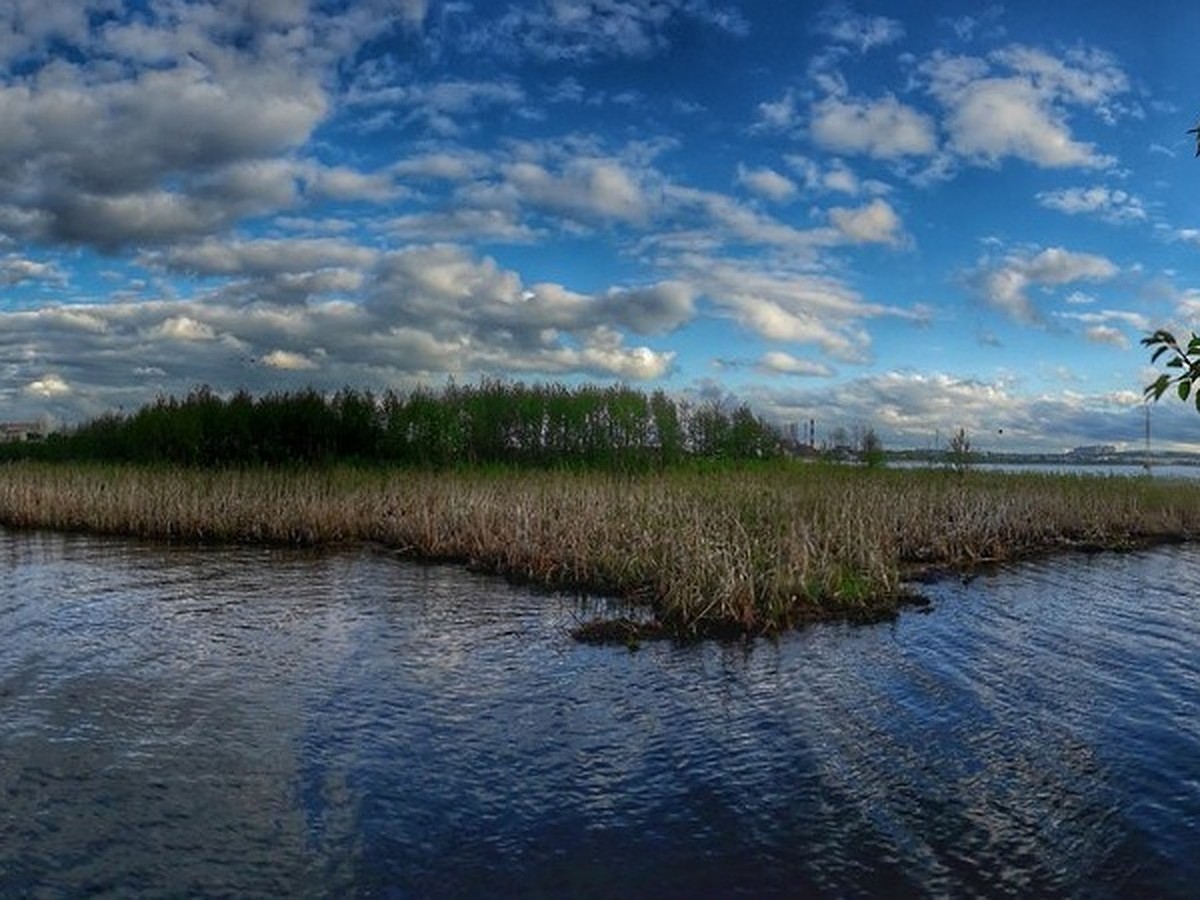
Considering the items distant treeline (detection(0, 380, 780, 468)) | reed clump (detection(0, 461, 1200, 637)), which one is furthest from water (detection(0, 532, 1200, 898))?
distant treeline (detection(0, 380, 780, 468))

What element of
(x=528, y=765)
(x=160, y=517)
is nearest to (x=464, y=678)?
(x=528, y=765)

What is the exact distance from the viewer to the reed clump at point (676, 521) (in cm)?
1295

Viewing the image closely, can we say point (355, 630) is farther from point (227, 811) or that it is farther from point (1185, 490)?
point (1185, 490)

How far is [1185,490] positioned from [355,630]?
3015 cm

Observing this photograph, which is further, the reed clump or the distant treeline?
the distant treeline

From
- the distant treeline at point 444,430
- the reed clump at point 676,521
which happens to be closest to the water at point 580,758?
the reed clump at point 676,521

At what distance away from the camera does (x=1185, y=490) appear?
3206 centimetres

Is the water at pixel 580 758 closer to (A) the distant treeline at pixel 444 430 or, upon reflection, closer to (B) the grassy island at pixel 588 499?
(B) the grassy island at pixel 588 499

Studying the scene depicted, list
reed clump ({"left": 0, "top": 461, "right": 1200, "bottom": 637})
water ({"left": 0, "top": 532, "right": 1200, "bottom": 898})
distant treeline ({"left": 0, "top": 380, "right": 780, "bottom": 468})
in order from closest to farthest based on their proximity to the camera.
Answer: water ({"left": 0, "top": 532, "right": 1200, "bottom": 898}) → reed clump ({"left": 0, "top": 461, "right": 1200, "bottom": 637}) → distant treeline ({"left": 0, "top": 380, "right": 780, "bottom": 468})

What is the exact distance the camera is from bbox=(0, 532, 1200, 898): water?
215 inches

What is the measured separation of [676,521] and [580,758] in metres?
8.87

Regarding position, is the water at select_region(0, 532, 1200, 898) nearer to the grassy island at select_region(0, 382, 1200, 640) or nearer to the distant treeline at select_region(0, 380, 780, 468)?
the grassy island at select_region(0, 382, 1200, 640)

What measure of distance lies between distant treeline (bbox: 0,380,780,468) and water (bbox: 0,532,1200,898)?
20834mm

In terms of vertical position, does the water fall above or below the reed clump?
below
